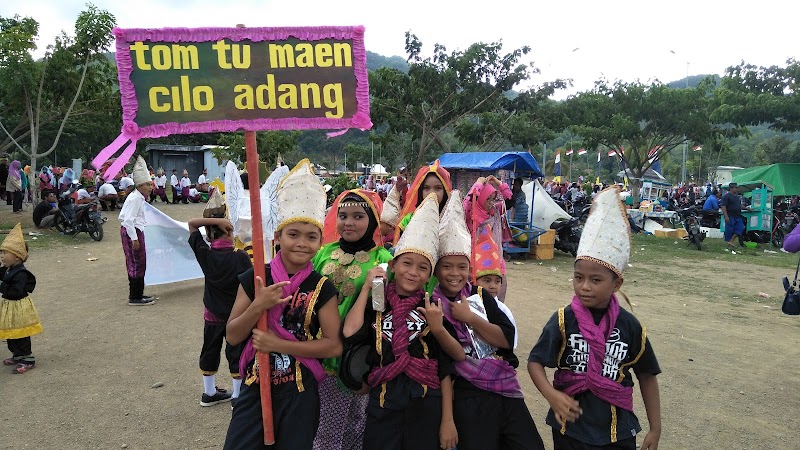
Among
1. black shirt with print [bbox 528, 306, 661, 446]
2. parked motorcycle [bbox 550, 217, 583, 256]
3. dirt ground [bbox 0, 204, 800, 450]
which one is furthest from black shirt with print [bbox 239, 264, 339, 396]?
parked motorcycle [bbox 550, 217, 583, 256]

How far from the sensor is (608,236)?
259 cm

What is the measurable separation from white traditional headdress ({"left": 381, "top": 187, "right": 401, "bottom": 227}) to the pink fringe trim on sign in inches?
62.5

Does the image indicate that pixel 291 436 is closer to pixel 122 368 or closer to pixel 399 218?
pixel 399 218

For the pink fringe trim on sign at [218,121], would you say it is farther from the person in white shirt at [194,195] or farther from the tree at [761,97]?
the person in white shirt at [194,195]

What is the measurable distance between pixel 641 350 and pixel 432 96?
62.4 ft

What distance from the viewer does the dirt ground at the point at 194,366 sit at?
4129 mm

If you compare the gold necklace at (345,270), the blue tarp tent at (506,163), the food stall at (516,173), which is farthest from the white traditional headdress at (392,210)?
the blue tarp tent at (506,163)

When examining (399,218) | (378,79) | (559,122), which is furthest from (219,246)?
(559,122)

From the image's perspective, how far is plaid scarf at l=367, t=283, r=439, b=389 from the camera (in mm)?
2674

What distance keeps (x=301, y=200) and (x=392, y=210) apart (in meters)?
1.74

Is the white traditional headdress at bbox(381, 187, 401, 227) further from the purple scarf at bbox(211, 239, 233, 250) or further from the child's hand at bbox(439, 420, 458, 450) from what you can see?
the child's hand at bbox(439, 420, 458, 450)

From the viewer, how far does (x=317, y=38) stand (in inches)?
106

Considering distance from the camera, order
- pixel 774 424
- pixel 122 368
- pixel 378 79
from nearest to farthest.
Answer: pixel 774 424 → pixel 122 368 → pixel 378 79

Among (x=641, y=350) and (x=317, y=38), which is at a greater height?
(x=317, y=38)
